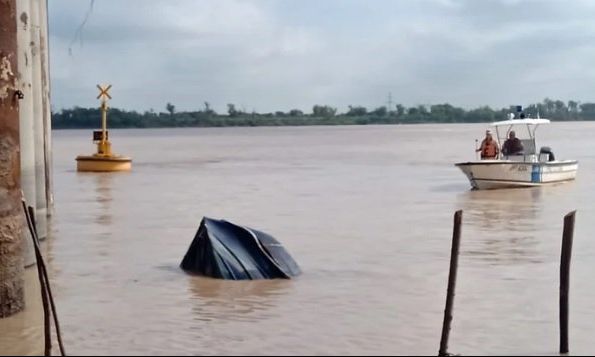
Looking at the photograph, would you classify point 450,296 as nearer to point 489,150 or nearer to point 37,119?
point 37,119

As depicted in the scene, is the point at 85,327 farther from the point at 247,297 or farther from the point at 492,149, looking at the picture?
the point at 492,149

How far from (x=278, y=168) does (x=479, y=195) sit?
1998 centimetres

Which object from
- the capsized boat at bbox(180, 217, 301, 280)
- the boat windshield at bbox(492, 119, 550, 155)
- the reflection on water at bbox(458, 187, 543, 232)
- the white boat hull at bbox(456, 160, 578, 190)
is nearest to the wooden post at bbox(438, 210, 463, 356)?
the capsized boat at bbox(180, 217, 301, 280)

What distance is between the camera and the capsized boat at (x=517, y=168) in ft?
90.8

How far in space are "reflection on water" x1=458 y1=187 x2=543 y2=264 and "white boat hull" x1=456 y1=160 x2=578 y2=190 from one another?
0.63ft

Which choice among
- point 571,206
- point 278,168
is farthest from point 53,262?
point 278,168

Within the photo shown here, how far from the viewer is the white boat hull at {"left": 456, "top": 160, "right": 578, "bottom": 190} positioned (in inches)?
1087

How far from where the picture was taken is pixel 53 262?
1535cm

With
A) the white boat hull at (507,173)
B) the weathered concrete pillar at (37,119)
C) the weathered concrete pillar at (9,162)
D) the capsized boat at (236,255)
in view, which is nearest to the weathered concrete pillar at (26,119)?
the weathered concrete pillar at (37,119)

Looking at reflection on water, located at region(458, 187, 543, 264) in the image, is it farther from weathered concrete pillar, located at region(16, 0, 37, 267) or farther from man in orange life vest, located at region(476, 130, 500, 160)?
weathered concrete pillar, located at region(16, 0, 37, 267)

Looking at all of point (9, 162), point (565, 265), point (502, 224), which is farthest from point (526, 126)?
point (9, 162)

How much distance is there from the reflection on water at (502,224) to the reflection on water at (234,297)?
4.01 metres

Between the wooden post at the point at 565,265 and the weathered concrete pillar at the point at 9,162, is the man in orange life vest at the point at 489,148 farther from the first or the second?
the weathered concrete pillar at the point at 9,162

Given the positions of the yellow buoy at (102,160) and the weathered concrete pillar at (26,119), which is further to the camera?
the yellow buoy at (102,160)
